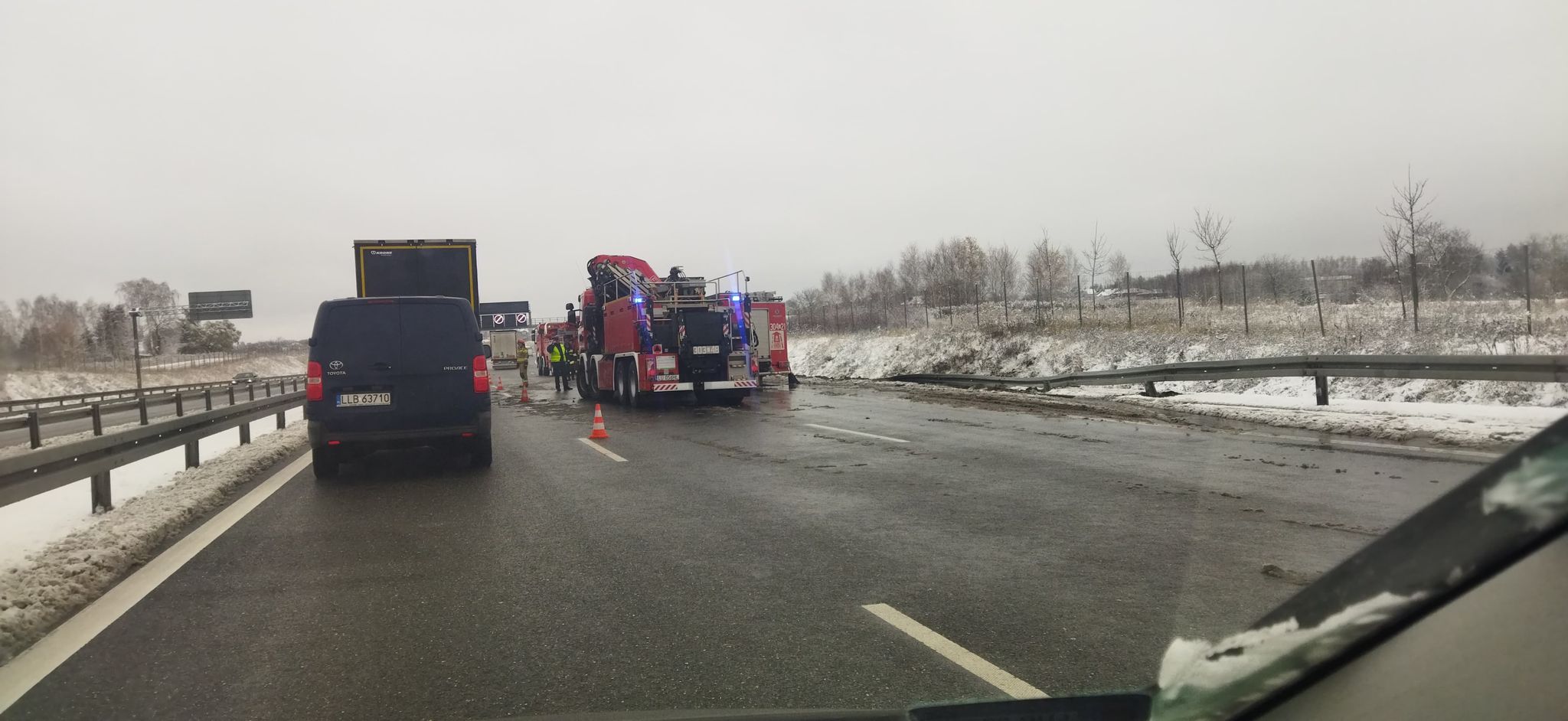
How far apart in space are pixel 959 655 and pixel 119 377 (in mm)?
60435

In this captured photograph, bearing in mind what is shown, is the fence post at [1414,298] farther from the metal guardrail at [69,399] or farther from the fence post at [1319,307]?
the metal guardrail at [69,399]

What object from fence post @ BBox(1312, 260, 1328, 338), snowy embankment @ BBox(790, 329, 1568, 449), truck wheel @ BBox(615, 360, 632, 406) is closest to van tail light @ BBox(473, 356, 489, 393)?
snowy embankment @ BBox(790, 329, 1568, 449)

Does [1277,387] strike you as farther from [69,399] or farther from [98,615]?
[69,399]

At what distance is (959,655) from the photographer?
390 cm

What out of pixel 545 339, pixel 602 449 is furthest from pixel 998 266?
pixel 602 449

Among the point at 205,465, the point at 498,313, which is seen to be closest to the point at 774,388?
the point at 205,465

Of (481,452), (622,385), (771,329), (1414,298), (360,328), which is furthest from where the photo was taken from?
(771,329)

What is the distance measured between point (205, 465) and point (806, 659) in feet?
33.2

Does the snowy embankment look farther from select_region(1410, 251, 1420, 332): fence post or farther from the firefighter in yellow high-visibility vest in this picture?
the firefighter in yellow high-visibility vest

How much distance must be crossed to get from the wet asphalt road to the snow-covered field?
165 inches

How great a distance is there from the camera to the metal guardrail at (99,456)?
20.7 feet

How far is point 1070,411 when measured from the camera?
15766mm

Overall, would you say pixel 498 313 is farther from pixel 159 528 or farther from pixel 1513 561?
pixel 1513 561

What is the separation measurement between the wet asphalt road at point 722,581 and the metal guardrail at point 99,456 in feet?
4.31
